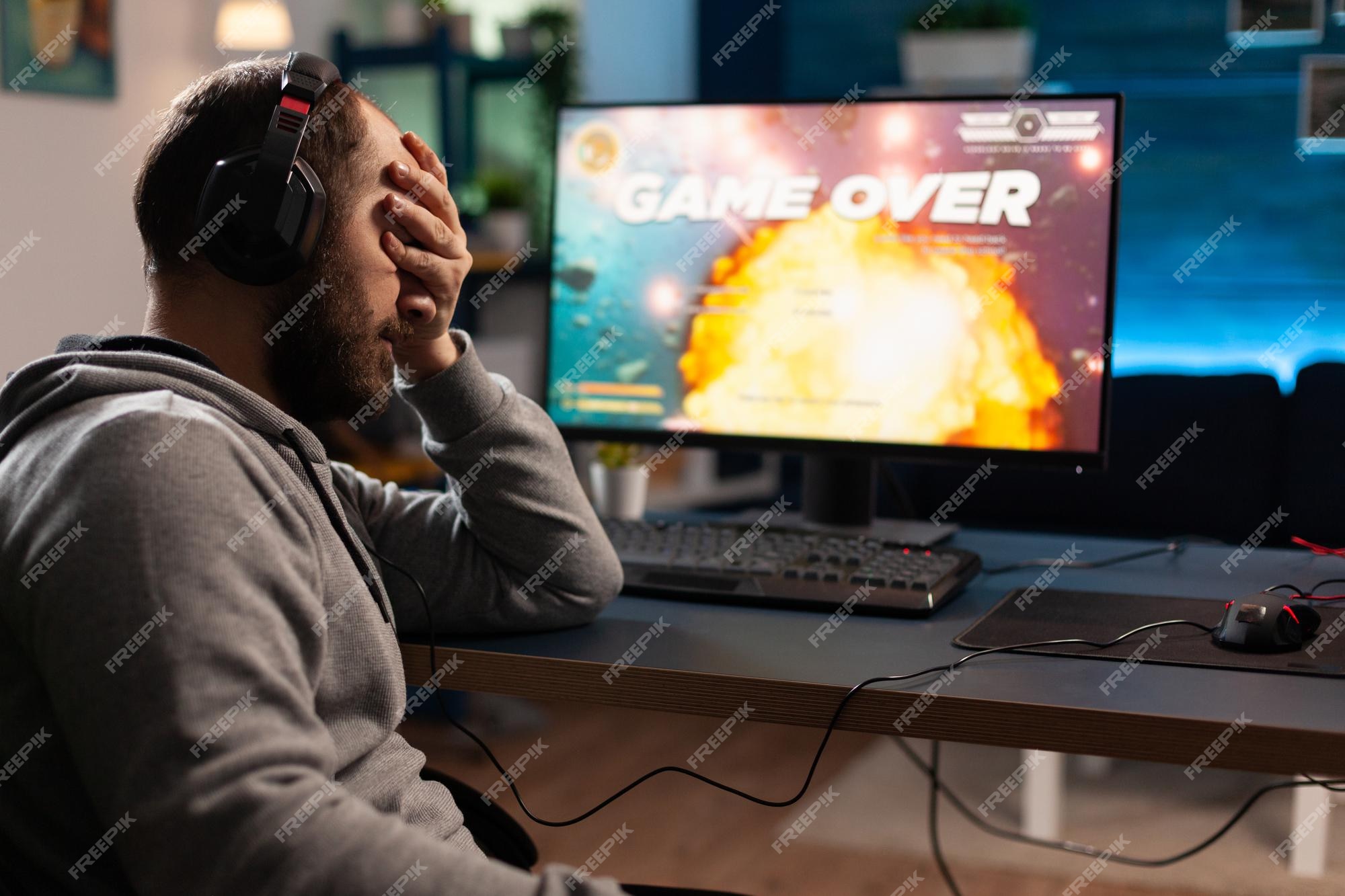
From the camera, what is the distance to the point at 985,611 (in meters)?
1.13

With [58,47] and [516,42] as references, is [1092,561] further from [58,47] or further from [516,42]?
[516,42]

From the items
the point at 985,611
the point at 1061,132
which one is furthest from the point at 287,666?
the point at 1061,132

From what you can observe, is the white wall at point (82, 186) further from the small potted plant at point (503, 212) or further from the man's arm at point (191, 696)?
the man's arm at point (191, 696)

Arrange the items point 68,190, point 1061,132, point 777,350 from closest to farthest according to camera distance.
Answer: point 1061,132 → point 777,350 → point 68,190

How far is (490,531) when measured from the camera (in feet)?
3.68

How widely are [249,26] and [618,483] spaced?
5.78 ft

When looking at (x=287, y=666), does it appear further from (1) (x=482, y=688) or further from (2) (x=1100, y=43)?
(2) (x=1100, y=43)

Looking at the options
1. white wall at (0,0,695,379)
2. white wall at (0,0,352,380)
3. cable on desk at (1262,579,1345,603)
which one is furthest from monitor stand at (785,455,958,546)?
white wall at (0,0,352,380)

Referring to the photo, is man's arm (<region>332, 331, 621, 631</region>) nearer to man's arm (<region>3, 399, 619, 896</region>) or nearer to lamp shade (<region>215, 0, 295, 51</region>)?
man's arm (<region>3, 399, 619, 896</region>)

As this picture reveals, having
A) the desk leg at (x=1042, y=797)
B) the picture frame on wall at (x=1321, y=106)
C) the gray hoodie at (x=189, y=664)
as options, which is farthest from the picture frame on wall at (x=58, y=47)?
the picture frame on wall at (x=1321, y=106)

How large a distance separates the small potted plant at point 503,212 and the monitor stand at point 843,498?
6.62 feet

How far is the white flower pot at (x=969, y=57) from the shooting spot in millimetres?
3438

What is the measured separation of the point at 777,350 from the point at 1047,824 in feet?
4.46

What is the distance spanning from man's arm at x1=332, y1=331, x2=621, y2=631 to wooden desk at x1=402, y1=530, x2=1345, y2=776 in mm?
30
